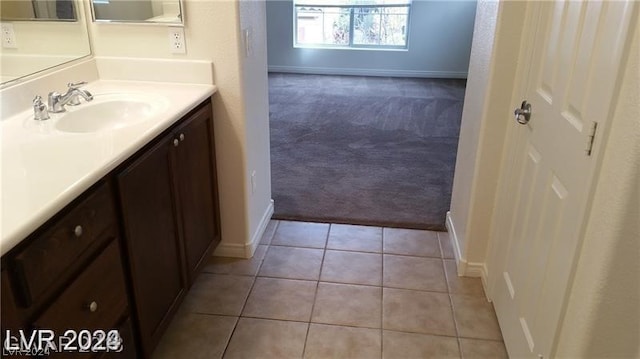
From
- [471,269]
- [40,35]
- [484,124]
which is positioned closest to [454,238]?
Result: [471,269]

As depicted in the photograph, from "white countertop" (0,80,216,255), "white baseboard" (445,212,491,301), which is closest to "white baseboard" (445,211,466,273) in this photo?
"white baseboard" (445,212,491,301)

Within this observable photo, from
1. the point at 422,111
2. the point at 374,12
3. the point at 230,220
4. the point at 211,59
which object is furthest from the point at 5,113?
the point at 374,12

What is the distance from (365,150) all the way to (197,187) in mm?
2167

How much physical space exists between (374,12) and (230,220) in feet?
16.7

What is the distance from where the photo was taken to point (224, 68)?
86.9 inches

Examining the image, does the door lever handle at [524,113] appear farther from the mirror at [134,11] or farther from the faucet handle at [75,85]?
the faucet handle at [75,85]

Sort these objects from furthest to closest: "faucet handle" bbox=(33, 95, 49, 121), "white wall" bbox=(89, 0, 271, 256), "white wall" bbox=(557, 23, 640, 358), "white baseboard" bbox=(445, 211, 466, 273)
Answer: "white baseboard" bbox=(445, 211, 466, 273) < "white wall" bbox=(89, 0, 271, 256) < "faucet handle" bbox=(33, 95, 49, 121) < "white wall" bbox=(557, 23, 640, 358)

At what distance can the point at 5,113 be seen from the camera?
5.71ft

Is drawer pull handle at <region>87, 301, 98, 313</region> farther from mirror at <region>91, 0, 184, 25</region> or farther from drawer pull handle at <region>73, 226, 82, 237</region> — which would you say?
mirror at <region>91, 0, 184, 25</region>

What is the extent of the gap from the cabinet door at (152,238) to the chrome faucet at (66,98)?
1.41 ft

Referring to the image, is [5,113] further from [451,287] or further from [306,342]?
[451,287]

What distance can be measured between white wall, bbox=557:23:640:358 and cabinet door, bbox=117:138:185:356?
1287 millimetres

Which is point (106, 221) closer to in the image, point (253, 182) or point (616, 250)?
point (253, 182)

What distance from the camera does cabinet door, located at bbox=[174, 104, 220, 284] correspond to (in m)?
1.95
